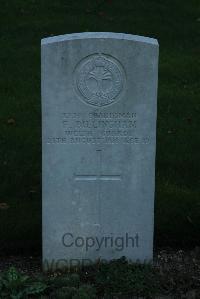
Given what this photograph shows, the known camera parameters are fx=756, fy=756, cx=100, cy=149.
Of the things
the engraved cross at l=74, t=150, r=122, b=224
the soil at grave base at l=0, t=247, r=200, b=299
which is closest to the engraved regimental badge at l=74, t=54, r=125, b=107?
the engraved cross at l=74, t=150, r=122, b=224

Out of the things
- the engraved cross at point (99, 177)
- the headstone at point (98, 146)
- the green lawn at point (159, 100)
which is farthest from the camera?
the green lawn at point (159, 100)

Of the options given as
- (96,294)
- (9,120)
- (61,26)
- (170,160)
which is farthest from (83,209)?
(61,26)

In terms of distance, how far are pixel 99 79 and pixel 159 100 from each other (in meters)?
4.05

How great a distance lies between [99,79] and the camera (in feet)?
17.1

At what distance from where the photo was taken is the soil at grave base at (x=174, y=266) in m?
5.21

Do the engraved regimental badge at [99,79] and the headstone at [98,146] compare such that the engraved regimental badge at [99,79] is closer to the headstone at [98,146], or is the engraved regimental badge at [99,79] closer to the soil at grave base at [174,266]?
the headstone at [98,146]

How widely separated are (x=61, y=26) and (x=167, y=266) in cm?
786

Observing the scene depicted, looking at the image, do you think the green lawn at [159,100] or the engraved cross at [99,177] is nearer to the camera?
the engraved cross at [99,177]

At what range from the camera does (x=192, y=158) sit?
7387mm

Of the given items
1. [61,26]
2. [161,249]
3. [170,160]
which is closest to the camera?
[161,249]

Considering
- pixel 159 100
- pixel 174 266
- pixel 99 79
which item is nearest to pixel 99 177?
pixel 99 79

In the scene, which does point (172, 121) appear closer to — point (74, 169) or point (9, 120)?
point (9, 120)

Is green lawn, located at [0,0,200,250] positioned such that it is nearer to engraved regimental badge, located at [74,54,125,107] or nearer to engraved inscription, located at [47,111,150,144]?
engraved inscription, located at [47,111,150,144]

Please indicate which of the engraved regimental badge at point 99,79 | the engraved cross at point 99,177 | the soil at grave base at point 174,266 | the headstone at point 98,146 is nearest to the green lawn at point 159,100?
the soil at grave base at point 174,266
